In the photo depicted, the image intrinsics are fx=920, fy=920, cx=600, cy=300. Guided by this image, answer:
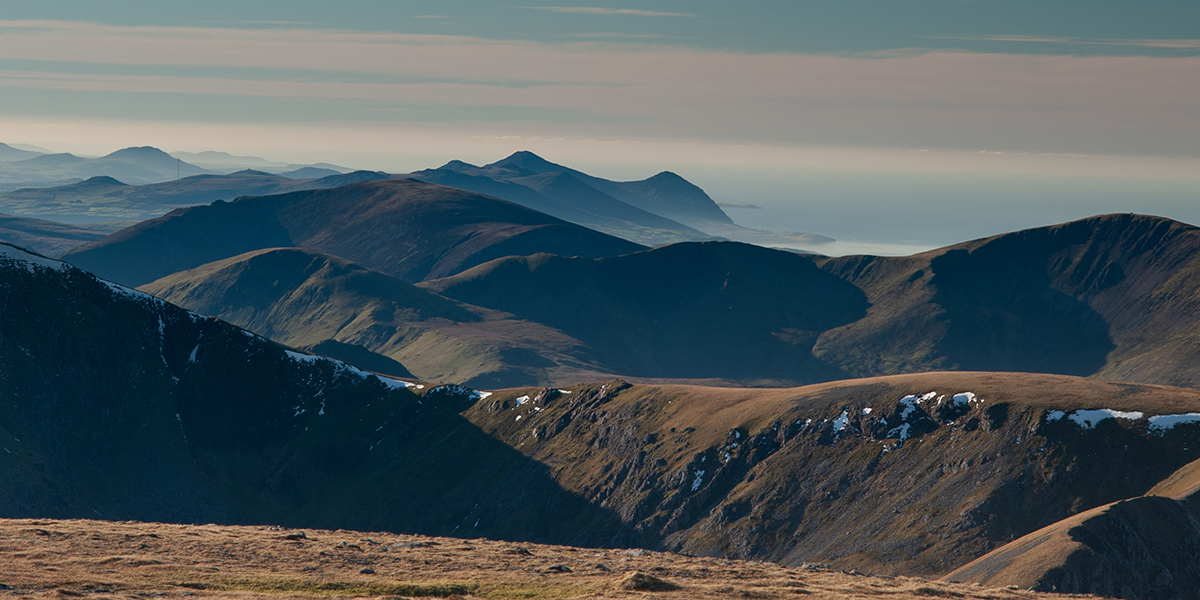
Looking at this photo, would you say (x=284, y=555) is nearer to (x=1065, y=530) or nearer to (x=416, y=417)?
(x=1065, y=530)

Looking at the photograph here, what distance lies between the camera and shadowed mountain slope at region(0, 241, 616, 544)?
133 m

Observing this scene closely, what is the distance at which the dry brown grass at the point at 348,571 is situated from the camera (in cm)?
4934

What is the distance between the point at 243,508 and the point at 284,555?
296ft

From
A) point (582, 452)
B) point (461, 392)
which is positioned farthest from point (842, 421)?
point (461, 392)

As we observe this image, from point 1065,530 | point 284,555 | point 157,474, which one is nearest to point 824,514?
point 1065,530

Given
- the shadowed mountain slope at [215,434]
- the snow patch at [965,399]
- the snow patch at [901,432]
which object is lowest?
the shadowed mountain slope at [215,434]

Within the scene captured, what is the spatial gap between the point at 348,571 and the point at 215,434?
107740 mm

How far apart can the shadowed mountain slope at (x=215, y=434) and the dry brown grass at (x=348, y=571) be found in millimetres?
64311

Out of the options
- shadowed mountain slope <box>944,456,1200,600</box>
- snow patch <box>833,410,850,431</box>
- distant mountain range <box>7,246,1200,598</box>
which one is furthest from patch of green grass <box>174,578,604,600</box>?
snow patch <box>833,410,850,431</box>

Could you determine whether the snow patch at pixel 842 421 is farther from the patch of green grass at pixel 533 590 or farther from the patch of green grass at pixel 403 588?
the patch of green grass at pixel 403 588

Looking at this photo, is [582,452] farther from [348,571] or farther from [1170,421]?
[348,571]

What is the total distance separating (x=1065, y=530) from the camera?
83.7 meters

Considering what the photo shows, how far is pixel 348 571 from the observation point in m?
55.7

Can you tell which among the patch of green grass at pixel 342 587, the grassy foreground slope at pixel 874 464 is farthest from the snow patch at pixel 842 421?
the patch of green grass at pixel 342 587
